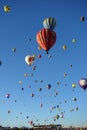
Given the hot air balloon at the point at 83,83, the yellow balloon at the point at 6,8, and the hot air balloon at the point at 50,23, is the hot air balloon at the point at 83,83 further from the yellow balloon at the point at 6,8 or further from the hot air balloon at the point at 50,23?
the yellow balloon at the point at 6,8

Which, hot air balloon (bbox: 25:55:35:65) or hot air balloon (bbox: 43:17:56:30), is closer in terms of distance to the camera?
hot air balloon (bbox: 43:17:56:30)

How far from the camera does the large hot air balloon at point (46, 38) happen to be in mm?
37469

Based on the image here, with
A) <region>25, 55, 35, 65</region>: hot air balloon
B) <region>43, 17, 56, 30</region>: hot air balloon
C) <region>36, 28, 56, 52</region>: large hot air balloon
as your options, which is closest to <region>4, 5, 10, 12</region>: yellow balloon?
<region>43, 17, 56, 30</region>: hot air balloon

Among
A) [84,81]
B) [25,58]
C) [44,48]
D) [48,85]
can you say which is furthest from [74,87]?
[44,48]

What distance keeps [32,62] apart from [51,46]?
32.7 ft


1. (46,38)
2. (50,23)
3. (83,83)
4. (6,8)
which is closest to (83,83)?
(83,83)

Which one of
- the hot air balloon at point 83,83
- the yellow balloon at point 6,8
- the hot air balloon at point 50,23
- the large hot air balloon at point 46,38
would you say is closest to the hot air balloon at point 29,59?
the hot air balloon at point 83,83

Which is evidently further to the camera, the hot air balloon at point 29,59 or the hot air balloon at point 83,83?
the hot air balloon at point 29,59

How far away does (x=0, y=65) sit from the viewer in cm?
4594

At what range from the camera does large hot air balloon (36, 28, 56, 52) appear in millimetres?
37469

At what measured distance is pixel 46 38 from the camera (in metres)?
37.5

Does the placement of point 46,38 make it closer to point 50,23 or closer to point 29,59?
point 50,23

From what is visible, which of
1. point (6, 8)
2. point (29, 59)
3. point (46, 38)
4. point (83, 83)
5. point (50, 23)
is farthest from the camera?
point (29, 59)

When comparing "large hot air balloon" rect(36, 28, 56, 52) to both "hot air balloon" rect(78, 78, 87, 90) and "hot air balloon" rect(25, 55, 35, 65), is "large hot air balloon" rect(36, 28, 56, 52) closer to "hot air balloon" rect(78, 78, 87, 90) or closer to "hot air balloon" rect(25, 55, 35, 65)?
"hot air balloon" rect(25, 55, 35, 65)
